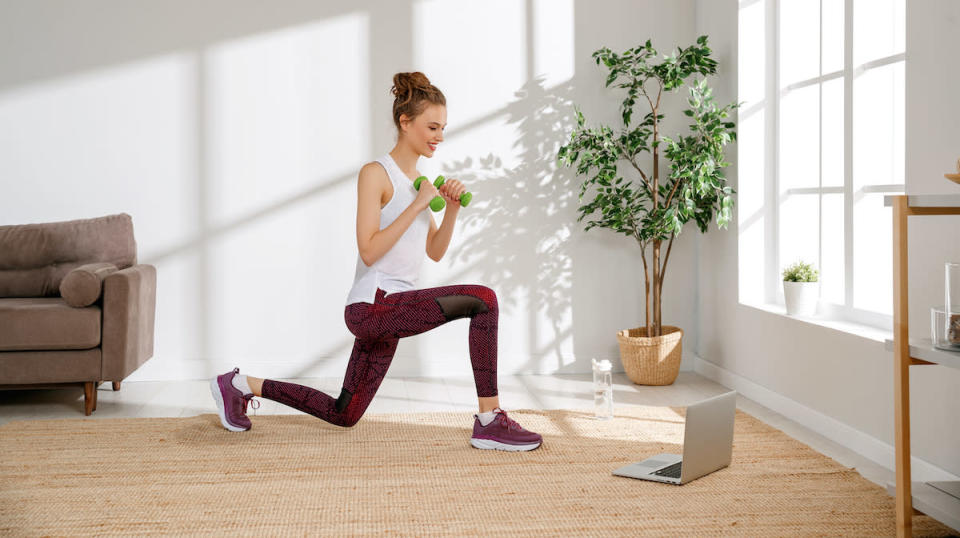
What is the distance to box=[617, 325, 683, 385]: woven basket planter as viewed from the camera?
14.3ft

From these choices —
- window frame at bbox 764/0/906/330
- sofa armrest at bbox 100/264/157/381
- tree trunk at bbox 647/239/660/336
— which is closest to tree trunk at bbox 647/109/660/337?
tree trunk at bbox 647/239/660/336

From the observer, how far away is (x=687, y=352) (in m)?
4.86

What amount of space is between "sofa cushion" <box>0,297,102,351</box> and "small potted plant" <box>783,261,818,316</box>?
2.90 m

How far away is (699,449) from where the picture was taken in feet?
8.71

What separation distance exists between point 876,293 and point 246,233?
9.89ft

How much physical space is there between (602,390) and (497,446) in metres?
0.70

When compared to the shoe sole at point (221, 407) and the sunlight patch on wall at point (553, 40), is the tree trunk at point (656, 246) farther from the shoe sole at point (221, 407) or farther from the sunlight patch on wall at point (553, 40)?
the shoe sole at point (221, 407)

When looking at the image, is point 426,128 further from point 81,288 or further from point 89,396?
point 89,396

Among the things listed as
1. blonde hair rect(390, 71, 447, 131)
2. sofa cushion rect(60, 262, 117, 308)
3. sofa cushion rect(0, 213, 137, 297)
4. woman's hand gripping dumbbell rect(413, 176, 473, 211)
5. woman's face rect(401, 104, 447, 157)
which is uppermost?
blonde hair rect(390, 71, 447, 131)

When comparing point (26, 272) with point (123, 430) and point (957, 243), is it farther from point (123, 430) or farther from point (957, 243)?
point (957, 243)

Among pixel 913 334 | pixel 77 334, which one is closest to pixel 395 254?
pixel 77 334

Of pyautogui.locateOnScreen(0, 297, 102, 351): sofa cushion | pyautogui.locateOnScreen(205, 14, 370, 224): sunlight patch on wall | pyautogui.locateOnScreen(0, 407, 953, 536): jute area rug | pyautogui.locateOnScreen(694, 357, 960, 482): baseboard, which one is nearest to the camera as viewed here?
pyautogui.locateOnScreen(0, 407, 953, 536): jute area rug

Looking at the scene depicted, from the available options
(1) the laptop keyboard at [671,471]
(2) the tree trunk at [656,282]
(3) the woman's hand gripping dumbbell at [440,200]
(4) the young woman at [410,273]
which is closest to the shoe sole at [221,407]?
(4) the young woman at [410,273]

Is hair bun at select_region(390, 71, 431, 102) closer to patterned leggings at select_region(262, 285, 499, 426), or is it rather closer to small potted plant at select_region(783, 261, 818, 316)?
patterned leggings at select_region(262, 285, 499, 426)
